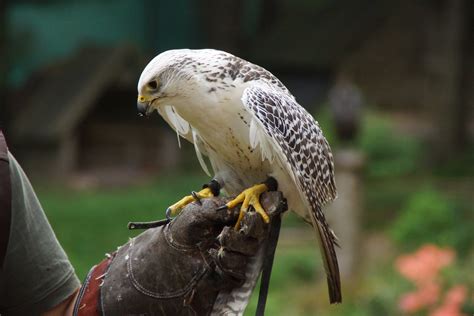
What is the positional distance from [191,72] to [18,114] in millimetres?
7082

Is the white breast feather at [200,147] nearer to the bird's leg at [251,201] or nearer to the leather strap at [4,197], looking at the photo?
the bird's leg at [251,201]

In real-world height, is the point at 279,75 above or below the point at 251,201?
below

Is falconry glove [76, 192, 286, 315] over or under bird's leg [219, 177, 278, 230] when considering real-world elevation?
under

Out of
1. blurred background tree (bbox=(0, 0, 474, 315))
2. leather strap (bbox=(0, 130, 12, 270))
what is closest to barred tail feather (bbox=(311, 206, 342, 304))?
leather strap (bbox=(0, 130, 12, 270))

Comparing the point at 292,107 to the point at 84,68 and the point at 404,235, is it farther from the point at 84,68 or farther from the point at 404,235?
the point at 84,68

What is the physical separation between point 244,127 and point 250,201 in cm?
21

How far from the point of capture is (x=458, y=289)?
167 inches

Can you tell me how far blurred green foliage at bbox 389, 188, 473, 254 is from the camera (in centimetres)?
599

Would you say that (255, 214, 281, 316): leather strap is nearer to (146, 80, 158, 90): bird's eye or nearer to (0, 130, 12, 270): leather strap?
(146, 80, 158, 90): bird's eye

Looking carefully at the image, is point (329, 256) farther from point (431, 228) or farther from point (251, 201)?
point (431, 228)

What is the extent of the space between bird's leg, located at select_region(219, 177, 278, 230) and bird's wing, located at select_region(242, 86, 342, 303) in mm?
75

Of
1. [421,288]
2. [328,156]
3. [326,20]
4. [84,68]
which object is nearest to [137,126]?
[84,68]

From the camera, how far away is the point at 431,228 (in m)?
6.14

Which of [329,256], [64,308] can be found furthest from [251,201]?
[64,308]
